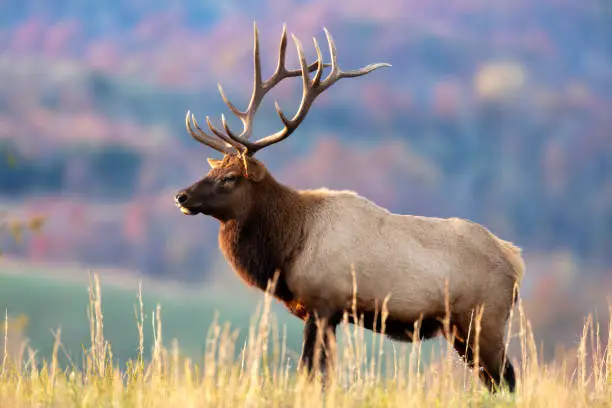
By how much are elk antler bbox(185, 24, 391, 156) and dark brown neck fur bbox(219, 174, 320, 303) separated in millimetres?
424

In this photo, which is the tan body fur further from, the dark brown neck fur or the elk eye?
the elk eye

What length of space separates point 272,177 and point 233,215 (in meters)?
0.49

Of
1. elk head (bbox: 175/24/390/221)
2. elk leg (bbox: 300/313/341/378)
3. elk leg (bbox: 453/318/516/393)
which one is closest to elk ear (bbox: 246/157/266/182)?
elk head (bbox: 175/24/390/221)

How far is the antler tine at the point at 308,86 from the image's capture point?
26.9 feet

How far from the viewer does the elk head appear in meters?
7.79

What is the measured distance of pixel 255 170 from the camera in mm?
7926

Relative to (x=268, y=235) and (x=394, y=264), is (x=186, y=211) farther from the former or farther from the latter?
(x=394, y=264)

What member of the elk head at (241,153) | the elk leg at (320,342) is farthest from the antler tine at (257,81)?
the elk leg at (320,342)

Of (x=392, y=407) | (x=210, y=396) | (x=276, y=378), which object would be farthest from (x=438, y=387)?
Result: (x=210, y=396)

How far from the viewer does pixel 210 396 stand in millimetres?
5766

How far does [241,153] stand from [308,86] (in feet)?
3.14

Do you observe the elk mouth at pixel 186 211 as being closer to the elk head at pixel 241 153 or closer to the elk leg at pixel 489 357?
the elk head at pixel 241 153

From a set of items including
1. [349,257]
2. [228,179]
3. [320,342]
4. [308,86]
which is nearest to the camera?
[320,342]

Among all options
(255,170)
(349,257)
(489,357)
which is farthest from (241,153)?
(489,357)
